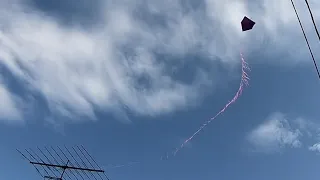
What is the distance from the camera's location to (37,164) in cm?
3834

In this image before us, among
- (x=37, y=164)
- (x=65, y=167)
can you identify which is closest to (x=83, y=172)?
(x=65, y=167)

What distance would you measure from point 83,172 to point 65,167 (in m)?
2.18

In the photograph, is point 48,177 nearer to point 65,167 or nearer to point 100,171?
point 65,167

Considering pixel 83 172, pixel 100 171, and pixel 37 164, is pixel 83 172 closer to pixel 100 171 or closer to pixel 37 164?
pixel 100 171

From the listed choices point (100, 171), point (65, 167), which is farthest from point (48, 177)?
point (100, 171)

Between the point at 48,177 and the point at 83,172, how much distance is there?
152 inches

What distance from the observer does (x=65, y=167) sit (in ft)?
123

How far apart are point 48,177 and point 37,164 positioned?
3392 millimetres

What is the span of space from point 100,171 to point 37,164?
26.1 ft

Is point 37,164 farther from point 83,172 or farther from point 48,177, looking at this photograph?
point 83,172

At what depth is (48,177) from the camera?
3588 cm

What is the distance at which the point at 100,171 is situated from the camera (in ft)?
120

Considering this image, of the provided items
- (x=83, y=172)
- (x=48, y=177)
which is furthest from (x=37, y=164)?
(x=83, y=172)

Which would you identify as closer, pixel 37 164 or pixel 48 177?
pixel 48 177
